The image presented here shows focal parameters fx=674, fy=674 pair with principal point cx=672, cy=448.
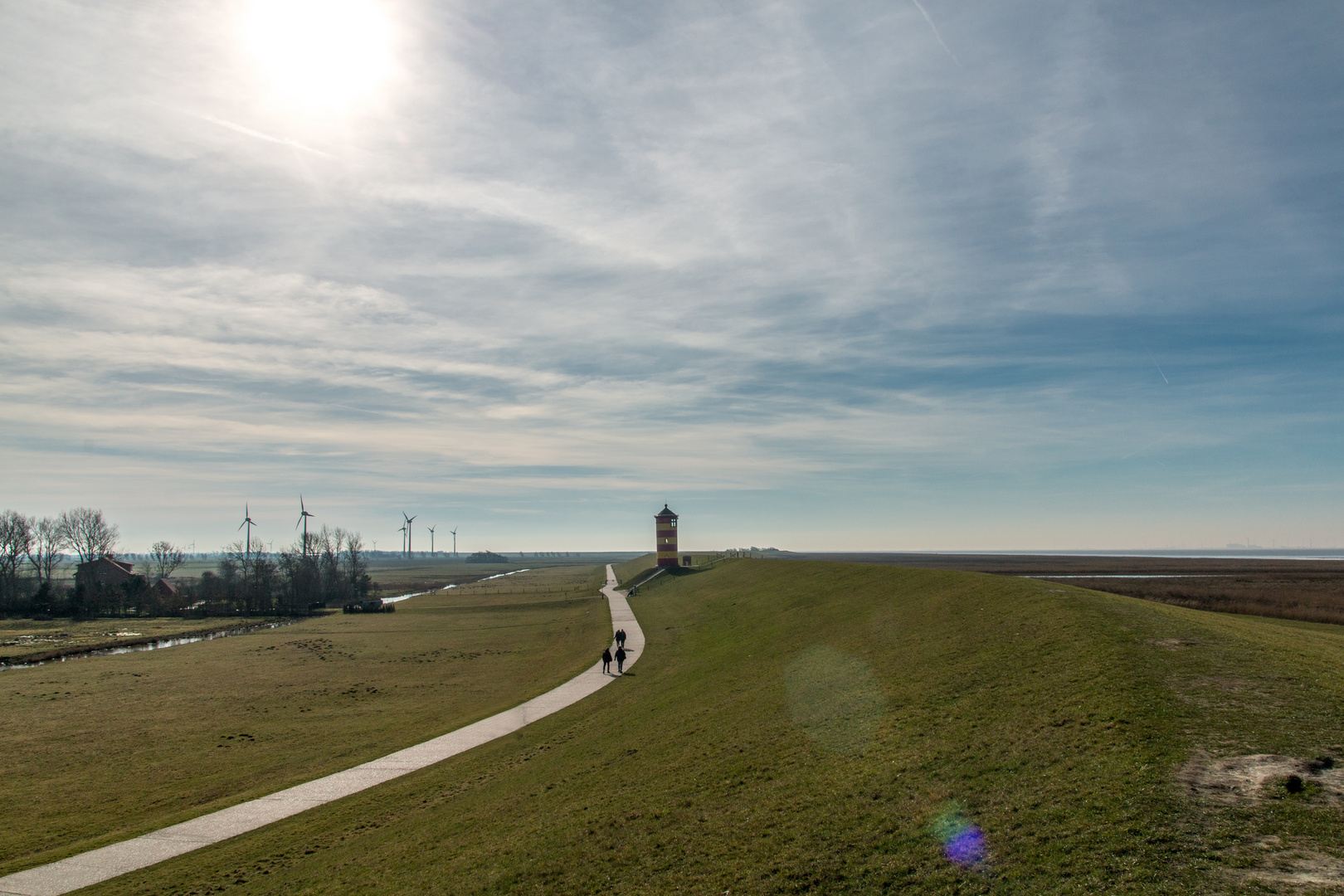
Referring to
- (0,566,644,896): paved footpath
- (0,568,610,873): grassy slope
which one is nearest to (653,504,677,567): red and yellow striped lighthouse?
(0,568,610,873): grassy slope

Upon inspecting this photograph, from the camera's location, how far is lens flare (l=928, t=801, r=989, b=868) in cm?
1048

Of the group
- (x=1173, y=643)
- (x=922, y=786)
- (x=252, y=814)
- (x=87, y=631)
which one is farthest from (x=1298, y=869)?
(x=87, y=631)

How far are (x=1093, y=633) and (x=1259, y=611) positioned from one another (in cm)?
3053

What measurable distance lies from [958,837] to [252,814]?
62.5ft

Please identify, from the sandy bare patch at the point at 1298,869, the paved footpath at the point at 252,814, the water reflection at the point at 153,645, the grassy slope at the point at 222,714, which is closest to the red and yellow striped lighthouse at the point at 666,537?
the grassy slope at the point at 222,714

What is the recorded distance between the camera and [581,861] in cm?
1347

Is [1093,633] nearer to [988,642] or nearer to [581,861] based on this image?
[988,642]

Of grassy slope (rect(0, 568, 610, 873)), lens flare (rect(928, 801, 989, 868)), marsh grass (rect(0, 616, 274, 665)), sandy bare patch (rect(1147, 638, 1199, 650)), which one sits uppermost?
sandy bare patch (rect(1147, 638, 1199, 650))

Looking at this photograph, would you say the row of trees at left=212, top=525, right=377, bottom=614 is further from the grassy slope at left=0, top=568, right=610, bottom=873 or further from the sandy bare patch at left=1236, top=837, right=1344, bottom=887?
the sandy bare patch at left=1236, top=837, right=1344, bottom=887

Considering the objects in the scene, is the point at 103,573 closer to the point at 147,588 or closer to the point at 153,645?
the point at 147,588

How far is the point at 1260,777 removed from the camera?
424 inches

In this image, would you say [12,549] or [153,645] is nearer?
[153,645]

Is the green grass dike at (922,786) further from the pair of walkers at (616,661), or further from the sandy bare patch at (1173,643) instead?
the pair of walkers at (616,661)

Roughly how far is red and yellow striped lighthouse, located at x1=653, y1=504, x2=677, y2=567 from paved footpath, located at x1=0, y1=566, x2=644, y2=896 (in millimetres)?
63864
